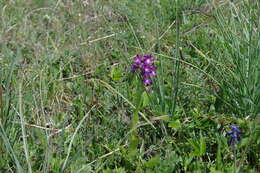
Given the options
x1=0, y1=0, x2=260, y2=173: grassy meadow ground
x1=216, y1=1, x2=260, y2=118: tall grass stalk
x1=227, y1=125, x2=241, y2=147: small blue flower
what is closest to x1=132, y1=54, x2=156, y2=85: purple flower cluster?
x1=0, y1=0, x2=260, y2=173: grassy meadow ground

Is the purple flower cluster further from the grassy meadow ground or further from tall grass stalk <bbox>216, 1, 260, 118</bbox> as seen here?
tall grass stalk <bbox>216, 1, 260, 118</bbox>

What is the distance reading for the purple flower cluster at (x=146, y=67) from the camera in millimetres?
1829

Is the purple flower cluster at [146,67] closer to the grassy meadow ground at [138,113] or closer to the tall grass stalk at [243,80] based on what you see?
the grassy meadow ground at [138,113]

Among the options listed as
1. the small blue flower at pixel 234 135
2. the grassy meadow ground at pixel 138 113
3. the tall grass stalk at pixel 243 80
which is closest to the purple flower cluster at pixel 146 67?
the grassy meadow ground at pixel 138 113

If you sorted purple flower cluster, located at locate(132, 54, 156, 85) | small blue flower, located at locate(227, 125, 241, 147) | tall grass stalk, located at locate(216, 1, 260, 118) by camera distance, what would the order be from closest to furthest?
small blue flower, located at locate(227, 125, 241, 147)
tall grass stalk, located at locate(216, 1, 260, 118)
purple flower cluster, located at locate(132, 54, 156, 85)

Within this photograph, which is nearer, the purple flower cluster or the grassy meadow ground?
the grassy meadow ground

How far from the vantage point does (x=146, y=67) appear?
1840mm

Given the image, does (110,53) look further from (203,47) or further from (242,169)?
(242,169)

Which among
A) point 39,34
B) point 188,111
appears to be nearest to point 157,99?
point 188,111

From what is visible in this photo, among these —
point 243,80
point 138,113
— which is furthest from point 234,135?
point 138,113

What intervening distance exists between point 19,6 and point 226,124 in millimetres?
2305

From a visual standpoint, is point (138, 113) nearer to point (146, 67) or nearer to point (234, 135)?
point (146, 67)

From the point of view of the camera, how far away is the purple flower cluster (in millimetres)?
1829

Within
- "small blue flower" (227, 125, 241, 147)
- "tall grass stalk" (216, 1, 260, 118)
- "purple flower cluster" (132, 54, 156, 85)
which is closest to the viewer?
"small blue flower" (227, 125, 241, 147)
